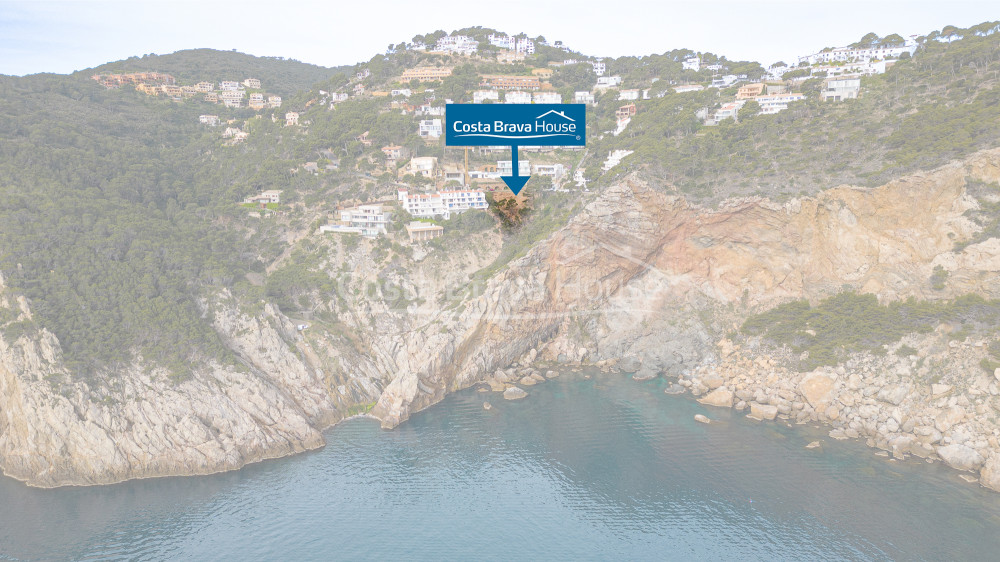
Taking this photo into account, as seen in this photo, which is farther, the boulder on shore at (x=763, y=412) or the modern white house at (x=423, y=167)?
the modern white house at (x=423, y=167)

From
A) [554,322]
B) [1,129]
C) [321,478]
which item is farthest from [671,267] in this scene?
[1,129]

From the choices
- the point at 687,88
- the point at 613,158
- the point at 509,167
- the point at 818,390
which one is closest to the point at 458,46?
the point at 509,167

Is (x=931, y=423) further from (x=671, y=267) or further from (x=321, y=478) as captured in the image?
(x=321, y=478)

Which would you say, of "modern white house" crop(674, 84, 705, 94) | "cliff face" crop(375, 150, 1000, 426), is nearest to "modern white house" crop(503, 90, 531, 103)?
"modern white house" crop(674, 84, 705, 94)

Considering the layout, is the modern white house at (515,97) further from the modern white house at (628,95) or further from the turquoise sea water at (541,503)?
the turquoise sea water at (541,503)

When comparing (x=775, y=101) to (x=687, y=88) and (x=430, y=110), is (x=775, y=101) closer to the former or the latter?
(x=687, y=88)

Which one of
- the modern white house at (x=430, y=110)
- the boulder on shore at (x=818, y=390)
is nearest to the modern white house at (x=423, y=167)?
the modern white house at (x=430, y=110)

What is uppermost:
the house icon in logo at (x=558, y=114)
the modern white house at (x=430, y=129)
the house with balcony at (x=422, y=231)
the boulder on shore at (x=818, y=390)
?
the modern white house at (x=430, y=129)
